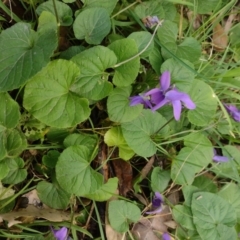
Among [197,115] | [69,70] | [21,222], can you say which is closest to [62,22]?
[69,70]

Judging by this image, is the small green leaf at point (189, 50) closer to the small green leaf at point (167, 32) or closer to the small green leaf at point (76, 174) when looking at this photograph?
the small green leaf at point (167, 32)

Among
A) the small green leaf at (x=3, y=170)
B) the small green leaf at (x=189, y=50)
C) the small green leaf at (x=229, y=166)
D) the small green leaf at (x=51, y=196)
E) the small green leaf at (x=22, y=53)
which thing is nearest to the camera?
the small green leaf at (x=22, y=53)

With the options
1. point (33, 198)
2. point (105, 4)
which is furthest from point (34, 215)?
point (105, 4)

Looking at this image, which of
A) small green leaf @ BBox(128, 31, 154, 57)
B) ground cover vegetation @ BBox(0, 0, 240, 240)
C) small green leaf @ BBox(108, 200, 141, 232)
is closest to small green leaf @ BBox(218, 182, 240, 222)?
ground cover vegetation @ BBox(0, 0, 240, 240)

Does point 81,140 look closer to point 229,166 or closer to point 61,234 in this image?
point 61,234

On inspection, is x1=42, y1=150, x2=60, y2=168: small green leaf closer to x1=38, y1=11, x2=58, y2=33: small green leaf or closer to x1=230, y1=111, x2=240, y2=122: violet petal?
x1=38, y1=11, x2=58, y2=33: small green leaf

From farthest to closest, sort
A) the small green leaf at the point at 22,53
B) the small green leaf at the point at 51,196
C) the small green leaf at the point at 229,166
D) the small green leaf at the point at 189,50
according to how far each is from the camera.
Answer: the small green leaf at the point at 229,166 < the small green leaf at the point at 189,50 < the small green leaf at the point at 51,196 < the small green leaf at the point at 22,53

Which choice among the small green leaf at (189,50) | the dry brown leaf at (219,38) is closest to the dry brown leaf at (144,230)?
the small green leaf at (189,50)
